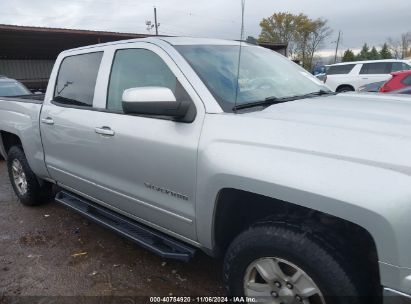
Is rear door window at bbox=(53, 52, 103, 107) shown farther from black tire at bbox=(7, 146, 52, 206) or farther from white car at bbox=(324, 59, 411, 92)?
white car at bbox=(324, 59, 411, 92)

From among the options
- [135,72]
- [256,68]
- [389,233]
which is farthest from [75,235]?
[389,233]

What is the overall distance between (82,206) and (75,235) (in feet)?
1.71

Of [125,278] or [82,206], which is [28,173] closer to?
[82,206]

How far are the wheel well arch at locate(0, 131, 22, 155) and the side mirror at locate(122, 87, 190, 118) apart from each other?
3011mm

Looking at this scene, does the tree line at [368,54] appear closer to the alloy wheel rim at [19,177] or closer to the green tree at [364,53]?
the green tree at [364,53]

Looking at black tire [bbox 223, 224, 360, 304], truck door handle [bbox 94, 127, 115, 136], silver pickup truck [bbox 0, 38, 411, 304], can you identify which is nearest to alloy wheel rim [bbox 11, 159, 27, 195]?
silver pickup truck [bbox 0, 38, 411, 304]

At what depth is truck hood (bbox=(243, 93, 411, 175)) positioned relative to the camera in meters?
1.81

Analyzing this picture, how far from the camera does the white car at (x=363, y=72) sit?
15.7 m

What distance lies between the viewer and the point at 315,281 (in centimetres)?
199

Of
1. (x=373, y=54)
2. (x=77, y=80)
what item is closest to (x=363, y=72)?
(x=77, y=80)

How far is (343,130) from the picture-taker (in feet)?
6.61

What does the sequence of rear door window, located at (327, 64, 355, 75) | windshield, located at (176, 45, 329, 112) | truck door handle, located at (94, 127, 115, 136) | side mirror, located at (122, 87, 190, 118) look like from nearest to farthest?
side mirror, located at (122, 87, 190, 118)
windshield, located at (176, 45, 329, 112)
truck door handle, located at (94, 127, 115, 136)
rear door window, located at (327, 64, 355, 75)

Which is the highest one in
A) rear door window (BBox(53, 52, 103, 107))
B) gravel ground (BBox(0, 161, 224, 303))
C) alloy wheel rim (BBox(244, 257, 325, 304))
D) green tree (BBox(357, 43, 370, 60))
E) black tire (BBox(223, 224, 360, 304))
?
rear door window (BBox(53, 52, 103, 107))

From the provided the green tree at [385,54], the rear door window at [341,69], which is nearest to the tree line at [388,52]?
the green tree at [385,54]
